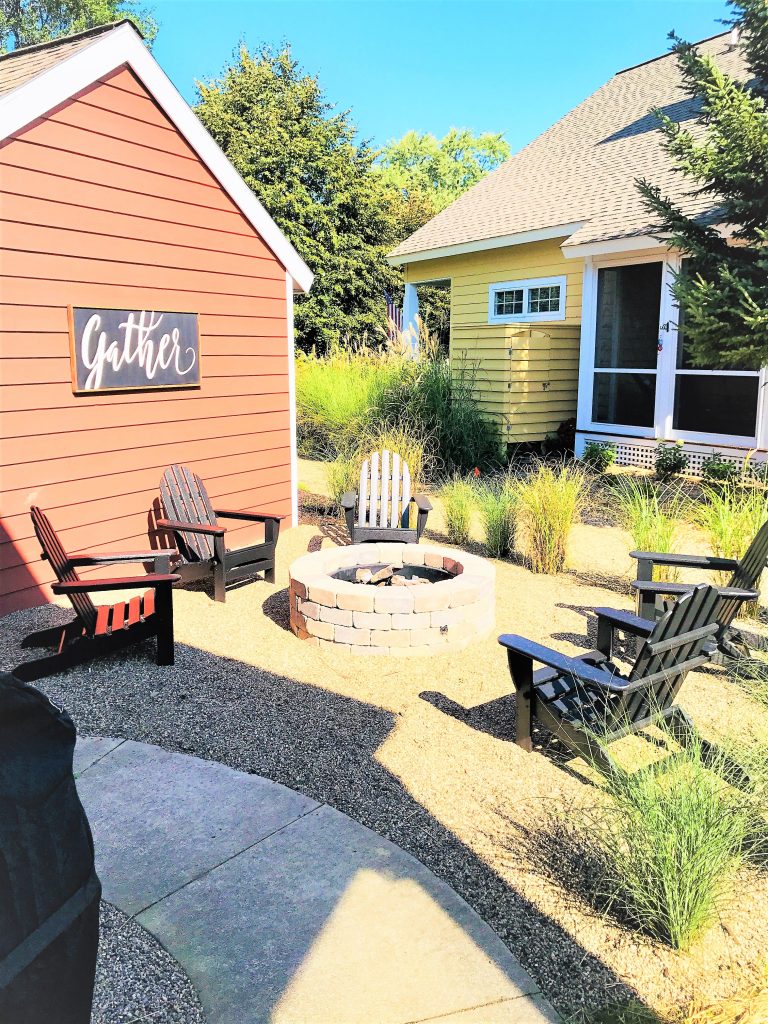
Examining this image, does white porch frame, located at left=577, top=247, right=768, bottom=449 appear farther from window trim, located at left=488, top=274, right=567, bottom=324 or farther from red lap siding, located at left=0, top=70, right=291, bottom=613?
red lap siding, located at left=0, top=70, right=291, bottom=613

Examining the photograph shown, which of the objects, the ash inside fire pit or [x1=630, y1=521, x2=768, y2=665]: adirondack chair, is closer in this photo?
[x1=630, y1=521, x2=768, y2=665]: adirondack chair

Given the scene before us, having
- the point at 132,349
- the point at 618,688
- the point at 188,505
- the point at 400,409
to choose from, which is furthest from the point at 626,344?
the point at 618,688

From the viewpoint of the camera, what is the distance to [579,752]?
134 inches

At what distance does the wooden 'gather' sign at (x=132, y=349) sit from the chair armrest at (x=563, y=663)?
4070 millimetres

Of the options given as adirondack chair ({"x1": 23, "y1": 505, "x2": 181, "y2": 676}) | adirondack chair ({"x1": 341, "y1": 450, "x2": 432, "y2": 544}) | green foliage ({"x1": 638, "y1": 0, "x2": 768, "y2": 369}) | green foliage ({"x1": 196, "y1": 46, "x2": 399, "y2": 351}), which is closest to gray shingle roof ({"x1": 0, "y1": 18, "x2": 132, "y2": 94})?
adirondack chair ({"x1": 23, "y1": 505, "x2": 181, "y2": 676})

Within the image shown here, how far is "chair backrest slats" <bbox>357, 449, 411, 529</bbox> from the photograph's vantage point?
289 inches

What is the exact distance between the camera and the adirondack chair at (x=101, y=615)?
4605mm

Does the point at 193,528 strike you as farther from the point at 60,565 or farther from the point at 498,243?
the point at 498,243

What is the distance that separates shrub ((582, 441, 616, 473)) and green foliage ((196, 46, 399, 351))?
13801 millimetres

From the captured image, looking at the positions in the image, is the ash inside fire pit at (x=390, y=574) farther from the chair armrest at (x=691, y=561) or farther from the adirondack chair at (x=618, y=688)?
the adirondack chair at (x=618, y=688)

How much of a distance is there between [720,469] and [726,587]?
5949 millimetres

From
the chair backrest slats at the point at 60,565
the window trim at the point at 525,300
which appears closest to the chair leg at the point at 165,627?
the chair backrest slats at the point at 60,565

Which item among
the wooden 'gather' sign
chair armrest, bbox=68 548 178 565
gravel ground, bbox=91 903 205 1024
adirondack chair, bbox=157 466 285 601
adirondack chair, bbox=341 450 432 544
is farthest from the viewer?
adirondack chair, bbox=341 450 432 544

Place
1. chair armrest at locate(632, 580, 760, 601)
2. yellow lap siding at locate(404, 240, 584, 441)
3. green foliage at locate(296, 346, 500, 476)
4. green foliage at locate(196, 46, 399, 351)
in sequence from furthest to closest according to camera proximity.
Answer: green foliage at locate(196, 46, 399, 351) → yellow lap siding at locate(404, 240, 584, 441) → green foliage at locate(296, 346, 500, 476) → chair armrest at locate(632, 580, 760, 601)
